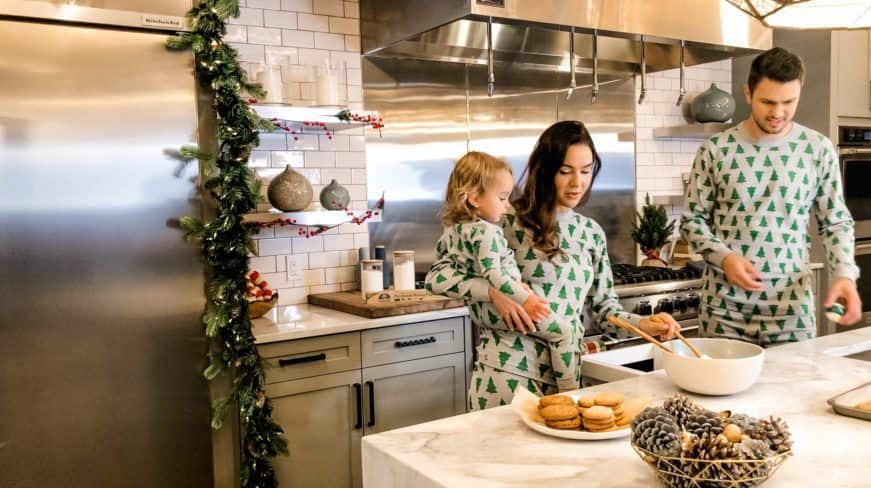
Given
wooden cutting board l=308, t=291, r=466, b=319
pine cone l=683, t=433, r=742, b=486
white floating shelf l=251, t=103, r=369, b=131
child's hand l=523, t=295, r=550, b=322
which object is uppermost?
white floating shelf l=251, t=103, r=369, b=131

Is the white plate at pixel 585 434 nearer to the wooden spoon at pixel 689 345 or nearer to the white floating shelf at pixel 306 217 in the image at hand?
the wooden spoon at pixel 689 345

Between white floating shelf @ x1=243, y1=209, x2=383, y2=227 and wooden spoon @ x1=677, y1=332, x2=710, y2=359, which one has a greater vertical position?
white floating shelf @ x1=243, y1=209, x2=383, y2=227

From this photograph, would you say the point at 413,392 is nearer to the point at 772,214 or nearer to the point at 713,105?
the point at 772,214

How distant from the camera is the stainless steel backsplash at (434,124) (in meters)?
3.85

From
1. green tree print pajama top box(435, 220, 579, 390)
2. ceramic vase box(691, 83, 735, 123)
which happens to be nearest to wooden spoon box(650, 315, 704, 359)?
green tree print pajama top box(435, 220, 579, 390)

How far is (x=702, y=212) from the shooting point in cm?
262

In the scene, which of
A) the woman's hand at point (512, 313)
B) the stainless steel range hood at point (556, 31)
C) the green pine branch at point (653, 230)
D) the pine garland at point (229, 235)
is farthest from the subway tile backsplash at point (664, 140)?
the woman's hand at point (512, 313)

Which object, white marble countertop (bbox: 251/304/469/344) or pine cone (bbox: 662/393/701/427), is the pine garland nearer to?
white marble countertop (bbox: 251/304/469/344)

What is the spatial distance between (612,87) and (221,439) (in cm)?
332

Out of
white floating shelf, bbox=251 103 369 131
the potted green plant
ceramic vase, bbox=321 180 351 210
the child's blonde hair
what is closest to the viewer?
the child's blonde hair

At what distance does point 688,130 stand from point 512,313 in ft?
10.8

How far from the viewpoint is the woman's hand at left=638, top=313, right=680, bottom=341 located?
1.83m

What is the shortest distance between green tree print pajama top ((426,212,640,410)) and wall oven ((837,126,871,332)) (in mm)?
3247

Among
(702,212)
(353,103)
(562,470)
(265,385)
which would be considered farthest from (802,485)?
(353,103)
